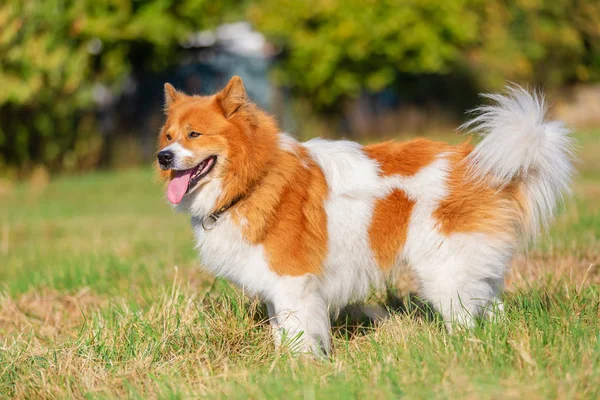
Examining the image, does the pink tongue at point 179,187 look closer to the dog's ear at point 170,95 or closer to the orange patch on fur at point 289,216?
the orange patch on fur at point 289,216

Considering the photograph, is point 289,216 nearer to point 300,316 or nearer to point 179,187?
point 300,316

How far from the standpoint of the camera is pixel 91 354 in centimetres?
446

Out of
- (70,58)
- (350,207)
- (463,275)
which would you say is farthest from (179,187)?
(70,58)

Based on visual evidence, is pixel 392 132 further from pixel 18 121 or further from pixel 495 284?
→ pixel 495 284

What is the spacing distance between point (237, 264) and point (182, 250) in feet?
15.6

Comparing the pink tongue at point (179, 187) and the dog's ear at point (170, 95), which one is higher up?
the dog's ear at point (170, 95)

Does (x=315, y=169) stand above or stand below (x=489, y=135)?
below

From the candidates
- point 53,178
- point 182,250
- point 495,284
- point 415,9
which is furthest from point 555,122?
point 415,9

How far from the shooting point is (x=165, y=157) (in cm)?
472

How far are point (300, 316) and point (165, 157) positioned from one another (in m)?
1.30

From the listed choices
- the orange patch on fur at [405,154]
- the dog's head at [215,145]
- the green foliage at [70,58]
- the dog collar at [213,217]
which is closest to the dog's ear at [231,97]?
the dog's head at [215,145]

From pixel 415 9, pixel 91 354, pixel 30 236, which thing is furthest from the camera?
pixel 415 9

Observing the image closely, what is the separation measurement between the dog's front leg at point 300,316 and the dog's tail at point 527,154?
1.32 meters

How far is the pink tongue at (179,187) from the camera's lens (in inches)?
189
